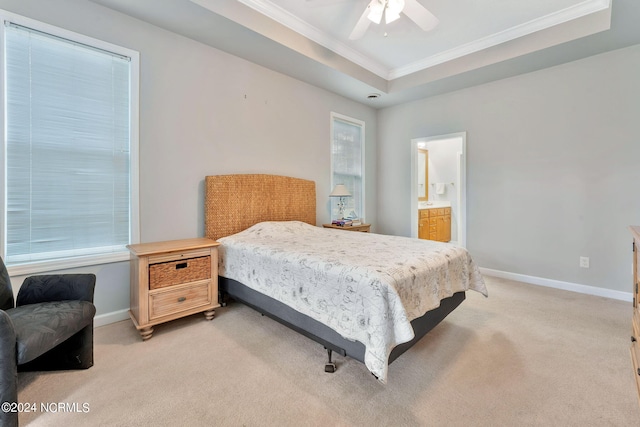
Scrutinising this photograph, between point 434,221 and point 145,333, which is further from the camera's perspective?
point 434,221

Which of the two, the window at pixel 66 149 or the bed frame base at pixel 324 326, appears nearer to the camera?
the bed frame base at pixel 324 326

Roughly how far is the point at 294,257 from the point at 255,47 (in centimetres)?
237

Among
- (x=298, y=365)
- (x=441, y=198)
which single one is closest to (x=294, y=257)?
(x=298, y=365)

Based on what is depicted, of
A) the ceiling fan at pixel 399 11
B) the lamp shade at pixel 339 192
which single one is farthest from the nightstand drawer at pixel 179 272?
the ceiling fan at pixel 399 11

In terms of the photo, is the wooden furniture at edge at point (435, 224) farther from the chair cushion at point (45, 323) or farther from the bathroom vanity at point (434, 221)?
the chair cushion at point (45, 323)

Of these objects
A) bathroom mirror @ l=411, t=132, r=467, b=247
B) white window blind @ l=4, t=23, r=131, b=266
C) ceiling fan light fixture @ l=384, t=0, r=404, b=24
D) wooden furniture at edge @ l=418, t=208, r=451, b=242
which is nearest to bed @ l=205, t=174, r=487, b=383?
white window blind @ l=4, t=23, r=131, b=266

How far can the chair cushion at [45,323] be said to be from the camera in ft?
4.58

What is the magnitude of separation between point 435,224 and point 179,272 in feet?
16.8

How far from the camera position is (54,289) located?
1.85 m

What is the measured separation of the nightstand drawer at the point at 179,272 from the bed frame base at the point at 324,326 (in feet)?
1.05

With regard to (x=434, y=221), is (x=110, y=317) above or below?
below

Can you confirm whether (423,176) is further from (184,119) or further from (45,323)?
(45,323)

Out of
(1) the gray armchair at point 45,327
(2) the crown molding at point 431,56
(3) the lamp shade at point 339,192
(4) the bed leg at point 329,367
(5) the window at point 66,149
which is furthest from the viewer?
(3) the lamp shade at point 339,192

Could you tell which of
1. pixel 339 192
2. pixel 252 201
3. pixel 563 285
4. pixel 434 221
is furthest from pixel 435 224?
pixel 252 201
